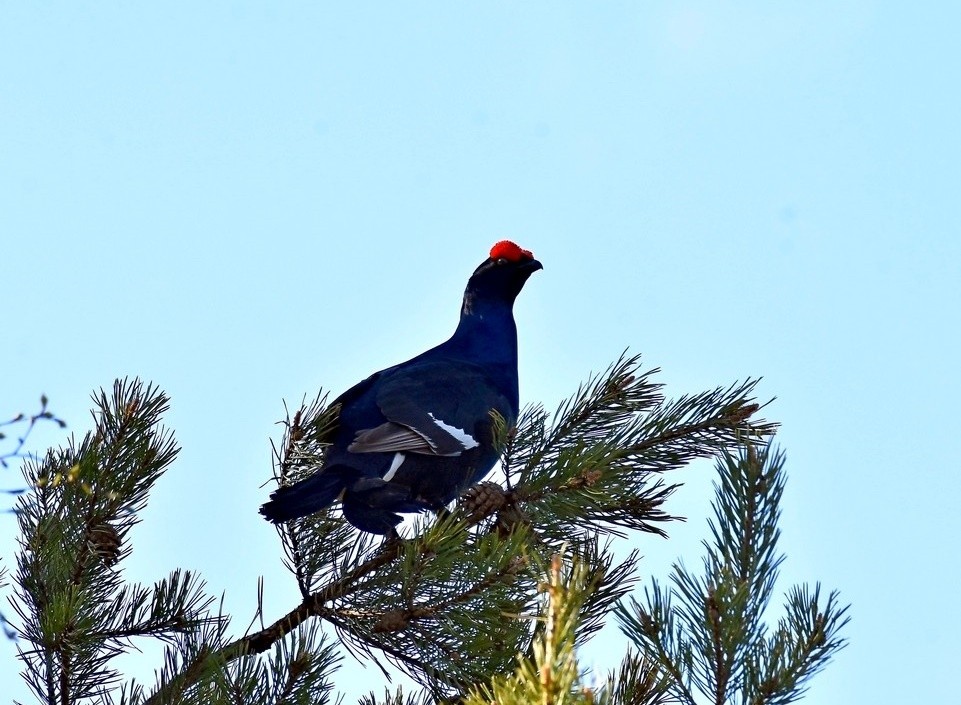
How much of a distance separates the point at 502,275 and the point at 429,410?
1.69 m

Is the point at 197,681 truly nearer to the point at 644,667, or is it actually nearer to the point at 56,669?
the point at 56,669

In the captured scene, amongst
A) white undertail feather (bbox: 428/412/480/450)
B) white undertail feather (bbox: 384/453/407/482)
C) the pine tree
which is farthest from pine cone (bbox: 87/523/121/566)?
white undertail feather (bbox: 428/412/480/450)

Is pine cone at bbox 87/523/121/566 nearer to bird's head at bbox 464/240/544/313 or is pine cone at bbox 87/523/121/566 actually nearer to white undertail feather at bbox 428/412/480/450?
white undertail feather at bbox 428/412/480/450

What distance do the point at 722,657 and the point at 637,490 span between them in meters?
0.87

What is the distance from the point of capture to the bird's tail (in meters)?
3.33

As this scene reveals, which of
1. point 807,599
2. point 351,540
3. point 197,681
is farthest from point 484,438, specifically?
point 807,599

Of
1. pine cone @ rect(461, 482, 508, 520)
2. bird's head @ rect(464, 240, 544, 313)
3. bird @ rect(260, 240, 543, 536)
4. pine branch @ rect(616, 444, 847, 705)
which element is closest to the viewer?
pine branch @ rect(616, 444, 847, 705)

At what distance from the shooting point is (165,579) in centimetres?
316

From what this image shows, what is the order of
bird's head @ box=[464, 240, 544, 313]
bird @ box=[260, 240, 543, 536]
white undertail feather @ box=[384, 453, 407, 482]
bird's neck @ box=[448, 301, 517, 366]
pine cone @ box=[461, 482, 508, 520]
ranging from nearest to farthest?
pine cone @ box=[461, 482, 508, 520] → bird @ box=[260, 240, 543, 536] → white undertail feather @ box=[384, 453, 407, 482] → bird's neck @ box=[448, 301, 517, 366] → bird's head @ box=[464, 240, 544, 313]

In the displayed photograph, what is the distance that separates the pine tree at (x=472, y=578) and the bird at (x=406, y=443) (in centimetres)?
10

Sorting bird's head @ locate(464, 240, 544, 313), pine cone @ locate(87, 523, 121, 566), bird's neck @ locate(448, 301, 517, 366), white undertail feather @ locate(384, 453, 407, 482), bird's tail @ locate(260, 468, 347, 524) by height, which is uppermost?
bird's head @ locate(464, 240, 544, 313)

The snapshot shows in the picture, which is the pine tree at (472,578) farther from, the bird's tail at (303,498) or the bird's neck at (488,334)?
the bird's neck at (488,334)

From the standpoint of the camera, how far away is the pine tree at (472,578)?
7.82 feet

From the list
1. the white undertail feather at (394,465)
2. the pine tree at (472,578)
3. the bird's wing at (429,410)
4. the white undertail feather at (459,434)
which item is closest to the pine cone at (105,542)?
the pine tree at (472,578)
